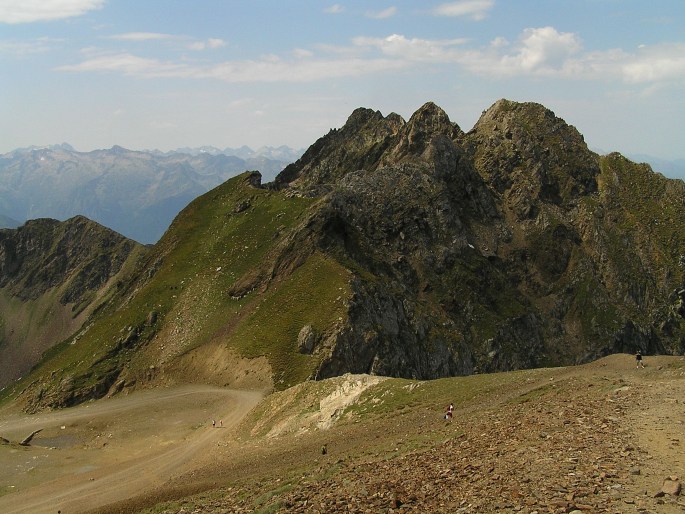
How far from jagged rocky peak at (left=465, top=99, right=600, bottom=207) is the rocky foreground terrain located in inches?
4192

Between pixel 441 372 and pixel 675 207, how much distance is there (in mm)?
97442

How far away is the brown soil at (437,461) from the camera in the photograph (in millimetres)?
20547

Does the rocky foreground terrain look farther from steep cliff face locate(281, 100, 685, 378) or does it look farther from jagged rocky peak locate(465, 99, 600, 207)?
jagged rocky peak locate(465, 99, 600, 207)

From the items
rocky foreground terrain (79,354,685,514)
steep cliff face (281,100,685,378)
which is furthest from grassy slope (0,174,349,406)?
rocky foreground terrain (79,354,685,514)

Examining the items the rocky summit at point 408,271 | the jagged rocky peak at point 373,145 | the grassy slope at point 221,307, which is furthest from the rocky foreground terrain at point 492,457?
the jagged rocky peak at point 373,145

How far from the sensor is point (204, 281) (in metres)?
102

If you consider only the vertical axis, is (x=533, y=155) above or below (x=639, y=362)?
above

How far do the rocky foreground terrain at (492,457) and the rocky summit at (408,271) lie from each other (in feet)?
111

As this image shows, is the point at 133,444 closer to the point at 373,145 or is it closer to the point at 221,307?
the point at 221,307

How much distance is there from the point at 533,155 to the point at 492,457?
136155mm

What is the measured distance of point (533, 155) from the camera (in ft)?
484

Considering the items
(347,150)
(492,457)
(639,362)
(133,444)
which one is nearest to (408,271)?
(133,444)

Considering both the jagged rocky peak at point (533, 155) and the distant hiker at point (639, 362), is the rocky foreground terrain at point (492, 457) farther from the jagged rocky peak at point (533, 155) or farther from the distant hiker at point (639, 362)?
the jagged rocky peak at point (533, 155)

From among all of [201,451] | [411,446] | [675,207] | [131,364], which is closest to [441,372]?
[201,451]
